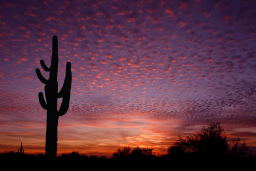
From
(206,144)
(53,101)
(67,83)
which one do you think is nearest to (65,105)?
(53,101)

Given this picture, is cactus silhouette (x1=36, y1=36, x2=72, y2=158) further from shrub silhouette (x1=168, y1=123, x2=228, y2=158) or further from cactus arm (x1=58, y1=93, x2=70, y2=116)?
shrub silhouette (x1=168, y1=123, x2=228, y2=158)

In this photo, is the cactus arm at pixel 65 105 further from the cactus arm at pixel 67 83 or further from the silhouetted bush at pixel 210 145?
the silhouetted bush at pixel 210 145

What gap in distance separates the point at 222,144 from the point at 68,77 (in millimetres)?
17395

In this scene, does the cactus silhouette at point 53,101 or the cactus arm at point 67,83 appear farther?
the cactus arm at point 67,83

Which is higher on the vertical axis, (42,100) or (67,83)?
(67,83)

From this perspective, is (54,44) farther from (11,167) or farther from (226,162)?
(226,162)

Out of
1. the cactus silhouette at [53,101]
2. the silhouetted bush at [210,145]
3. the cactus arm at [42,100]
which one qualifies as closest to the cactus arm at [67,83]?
the cactus silhouette at [53,101]

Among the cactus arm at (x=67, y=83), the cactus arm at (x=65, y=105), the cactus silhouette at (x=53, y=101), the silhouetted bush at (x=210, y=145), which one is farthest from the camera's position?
the silhouetted bush at (x=210, y=145)

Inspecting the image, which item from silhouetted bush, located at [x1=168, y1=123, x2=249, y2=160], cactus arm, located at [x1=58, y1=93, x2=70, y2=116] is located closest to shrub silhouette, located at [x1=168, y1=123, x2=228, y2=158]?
silhouetted bush, located at [x1=168, y1=123, x2=249, y2=160]

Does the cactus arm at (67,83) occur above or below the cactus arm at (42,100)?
above

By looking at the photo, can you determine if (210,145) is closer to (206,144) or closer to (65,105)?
(206,144)

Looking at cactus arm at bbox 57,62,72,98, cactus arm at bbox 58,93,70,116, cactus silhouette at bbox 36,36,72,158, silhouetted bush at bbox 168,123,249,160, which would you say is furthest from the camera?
silhouetted bush at bbox 168,123,249,160

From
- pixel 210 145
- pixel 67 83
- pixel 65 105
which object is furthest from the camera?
pixel 210 145

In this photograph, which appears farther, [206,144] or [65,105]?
[206,144]
